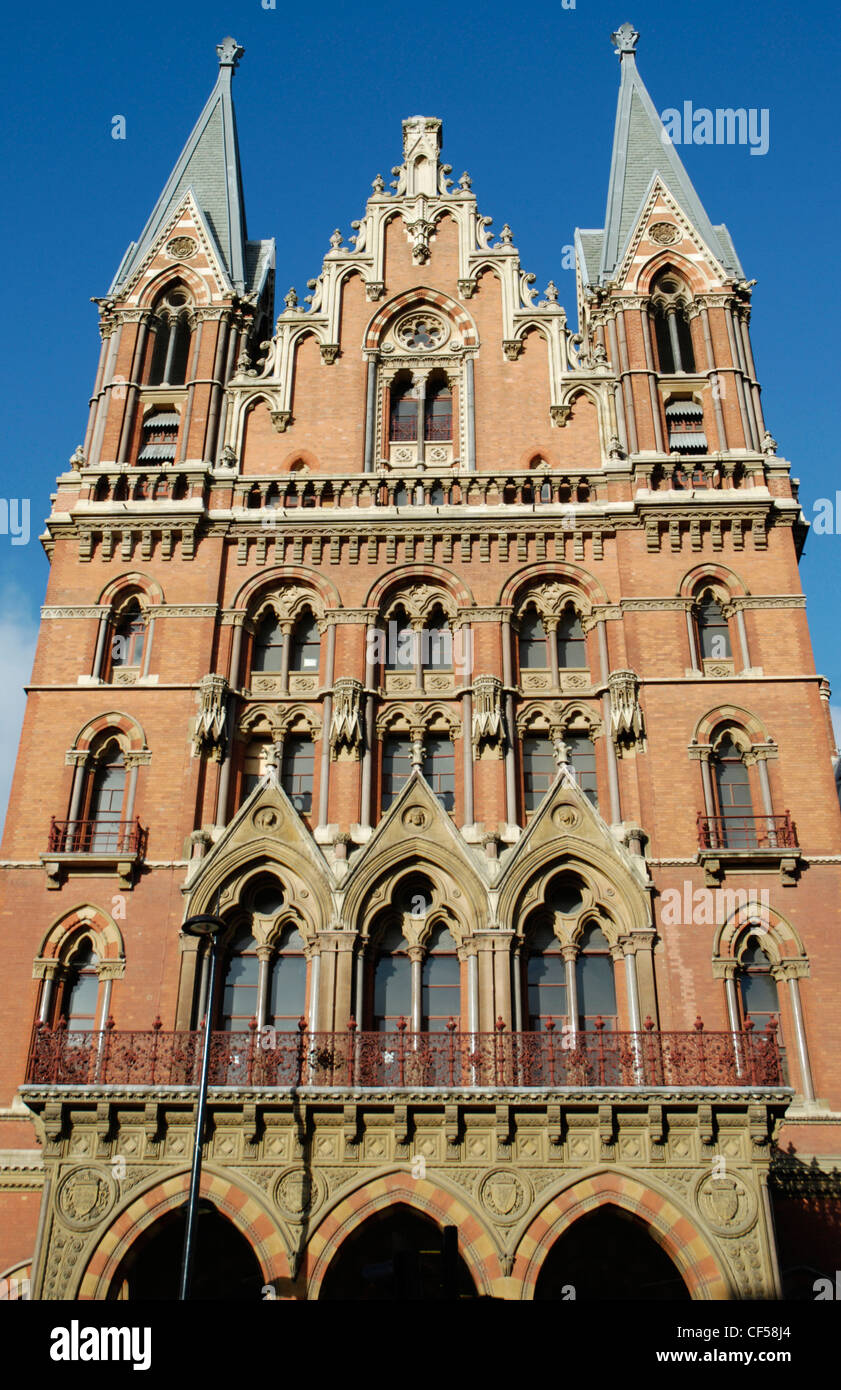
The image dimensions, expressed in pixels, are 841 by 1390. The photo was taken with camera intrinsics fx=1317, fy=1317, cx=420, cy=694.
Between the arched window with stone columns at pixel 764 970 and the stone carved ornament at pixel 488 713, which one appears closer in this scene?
the arched window with stone columns at pixel 764 970

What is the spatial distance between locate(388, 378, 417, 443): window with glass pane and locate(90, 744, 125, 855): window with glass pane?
31.8 ft

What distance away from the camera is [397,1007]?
75.8 feet

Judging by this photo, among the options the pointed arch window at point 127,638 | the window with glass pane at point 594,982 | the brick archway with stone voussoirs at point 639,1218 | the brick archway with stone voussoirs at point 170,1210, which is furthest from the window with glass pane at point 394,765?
the brick archway with stone voussoirs at point 639,1218

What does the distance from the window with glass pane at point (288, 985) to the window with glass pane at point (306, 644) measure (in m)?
5.87

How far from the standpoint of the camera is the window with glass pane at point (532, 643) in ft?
88.0

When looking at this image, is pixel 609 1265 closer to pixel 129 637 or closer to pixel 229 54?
pixel 129 637

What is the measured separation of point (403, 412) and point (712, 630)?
8.85 m

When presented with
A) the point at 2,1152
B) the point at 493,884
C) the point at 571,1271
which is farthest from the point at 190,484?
the point at 571,1271

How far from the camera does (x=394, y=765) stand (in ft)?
84.8

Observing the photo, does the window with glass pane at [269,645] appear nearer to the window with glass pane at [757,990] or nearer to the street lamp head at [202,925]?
the street lamp head at [202,925]

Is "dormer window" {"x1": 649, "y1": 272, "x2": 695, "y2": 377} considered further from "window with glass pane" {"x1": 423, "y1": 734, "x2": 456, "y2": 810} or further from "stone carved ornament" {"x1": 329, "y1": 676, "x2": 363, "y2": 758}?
"stone carved ornament" {"x1": 329, "y1": 676, "x2": 363, "y2": 758}

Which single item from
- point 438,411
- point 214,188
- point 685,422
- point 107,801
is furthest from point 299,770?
point 214,188

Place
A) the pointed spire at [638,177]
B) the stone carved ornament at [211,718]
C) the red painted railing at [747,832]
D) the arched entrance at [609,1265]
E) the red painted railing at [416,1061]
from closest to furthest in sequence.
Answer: the red painted railing at [416,1061]
the arched entrance at [609,1265]
the red painted railing at [747,832]
the stone carved ornament at [211,718]
the pointed spire at [638,177]
